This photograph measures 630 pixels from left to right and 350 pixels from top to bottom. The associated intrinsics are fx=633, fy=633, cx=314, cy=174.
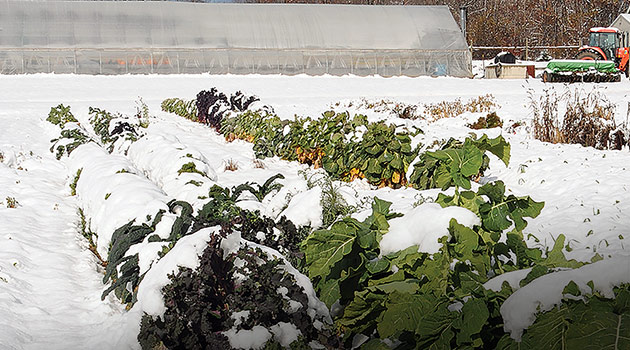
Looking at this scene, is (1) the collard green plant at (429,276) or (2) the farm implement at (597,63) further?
(2) the farm implement at (597,63)

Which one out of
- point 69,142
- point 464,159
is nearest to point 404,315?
point 464,159

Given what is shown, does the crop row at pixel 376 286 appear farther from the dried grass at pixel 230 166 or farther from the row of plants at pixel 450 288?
the dried grass at pixel 230 166

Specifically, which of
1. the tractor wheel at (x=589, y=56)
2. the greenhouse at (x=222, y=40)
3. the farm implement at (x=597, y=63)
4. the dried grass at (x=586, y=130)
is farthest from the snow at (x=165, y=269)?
the tractor wheel at (x=589, y=56)

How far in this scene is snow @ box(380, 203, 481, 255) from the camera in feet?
10.4

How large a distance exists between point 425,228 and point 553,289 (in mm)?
1057

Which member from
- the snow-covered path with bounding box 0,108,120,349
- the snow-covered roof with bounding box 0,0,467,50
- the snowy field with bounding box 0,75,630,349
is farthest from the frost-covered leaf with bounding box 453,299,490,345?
the snow-covered roof with bounding box 0,0,467,50

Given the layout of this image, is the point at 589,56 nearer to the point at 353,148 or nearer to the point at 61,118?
the point at 61,118

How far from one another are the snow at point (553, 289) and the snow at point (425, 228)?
78 centimetres

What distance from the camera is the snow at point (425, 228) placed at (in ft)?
10.4

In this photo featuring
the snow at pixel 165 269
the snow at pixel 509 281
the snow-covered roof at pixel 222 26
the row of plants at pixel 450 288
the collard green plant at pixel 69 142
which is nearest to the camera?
the row of plants at pixel 450 288

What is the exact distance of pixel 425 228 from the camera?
3.28 meters

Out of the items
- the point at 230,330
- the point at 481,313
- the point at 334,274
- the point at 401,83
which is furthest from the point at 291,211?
the point at 401,83

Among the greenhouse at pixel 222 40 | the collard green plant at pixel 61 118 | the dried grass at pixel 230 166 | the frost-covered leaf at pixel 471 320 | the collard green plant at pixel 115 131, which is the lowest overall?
the dried grass at pixel 230 166

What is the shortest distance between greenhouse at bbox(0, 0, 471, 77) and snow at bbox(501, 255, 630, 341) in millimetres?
28816
